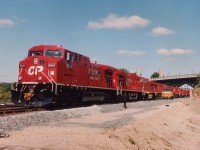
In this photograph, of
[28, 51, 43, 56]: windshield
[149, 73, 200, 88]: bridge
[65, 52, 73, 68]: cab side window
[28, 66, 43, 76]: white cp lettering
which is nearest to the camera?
[28, 66, 43, 76]: white cp lettering

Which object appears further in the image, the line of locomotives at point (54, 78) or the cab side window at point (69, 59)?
the cab side window at point (69, 59)

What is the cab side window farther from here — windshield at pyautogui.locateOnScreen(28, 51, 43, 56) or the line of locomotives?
windshield at pyautogui.locateOnScreen(28, 51, 43, 56)

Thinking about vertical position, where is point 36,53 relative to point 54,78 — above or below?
above

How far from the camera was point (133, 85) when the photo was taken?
43.2 metres

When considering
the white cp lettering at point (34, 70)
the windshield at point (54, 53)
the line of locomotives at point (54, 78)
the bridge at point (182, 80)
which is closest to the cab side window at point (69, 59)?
the line of locomotives at point (54, 78)

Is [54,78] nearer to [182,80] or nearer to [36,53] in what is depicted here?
[36,53]

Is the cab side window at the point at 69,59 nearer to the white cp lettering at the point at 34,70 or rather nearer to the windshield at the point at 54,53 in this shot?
the windshield at the point at 54,53

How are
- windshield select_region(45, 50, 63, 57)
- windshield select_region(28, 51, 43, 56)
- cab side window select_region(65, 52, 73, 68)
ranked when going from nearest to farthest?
windshield select_region(45, 50, 63, 57) → windshield select_region(28, 51, 43, 56) → cab side window select_region(65, 52, 73, 68)

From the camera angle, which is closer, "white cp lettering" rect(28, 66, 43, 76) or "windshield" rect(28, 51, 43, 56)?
"white cp lettering" rect(28, 66, 43, 76)

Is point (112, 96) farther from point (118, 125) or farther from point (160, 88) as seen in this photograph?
point (160, 88)

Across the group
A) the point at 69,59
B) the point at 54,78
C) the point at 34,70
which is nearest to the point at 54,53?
the point at 69,59

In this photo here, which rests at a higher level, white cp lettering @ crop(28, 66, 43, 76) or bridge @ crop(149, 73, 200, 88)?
bridge @ crop(149, 73, 200, 88)

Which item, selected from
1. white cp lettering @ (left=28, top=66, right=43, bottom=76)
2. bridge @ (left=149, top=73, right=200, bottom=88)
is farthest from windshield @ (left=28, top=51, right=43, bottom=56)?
bridge @ (left=149, top=73, right=200, bottom=88)

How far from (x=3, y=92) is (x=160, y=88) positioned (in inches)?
1444
